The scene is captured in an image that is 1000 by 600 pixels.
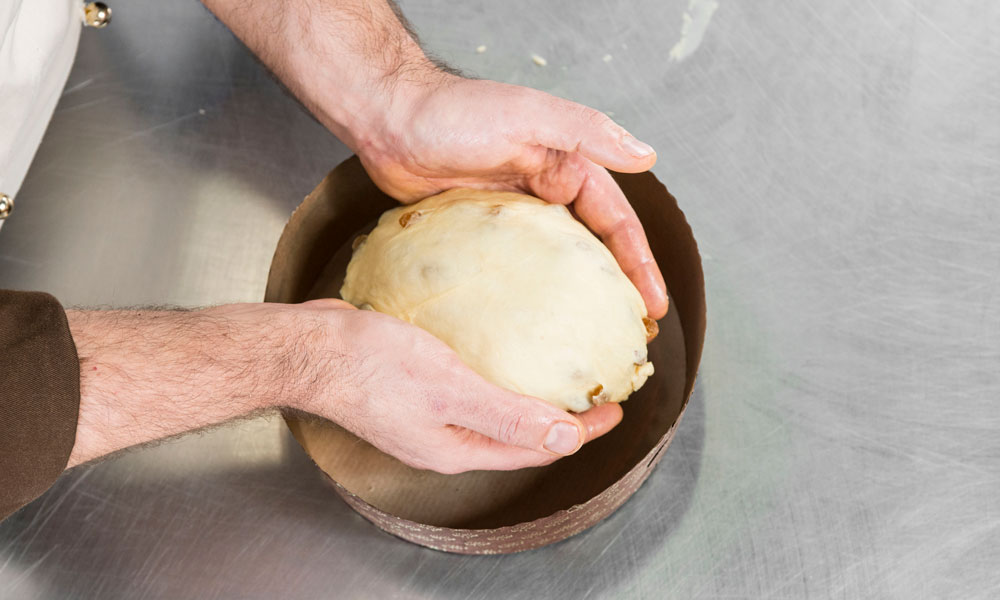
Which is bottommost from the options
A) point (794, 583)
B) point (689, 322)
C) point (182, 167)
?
point (794, 583)

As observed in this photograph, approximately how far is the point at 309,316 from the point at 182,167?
1.37 feet

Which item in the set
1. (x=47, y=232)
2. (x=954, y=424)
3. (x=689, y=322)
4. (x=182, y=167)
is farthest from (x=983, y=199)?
(x=47, y=232)

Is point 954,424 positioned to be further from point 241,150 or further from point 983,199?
point 241,150

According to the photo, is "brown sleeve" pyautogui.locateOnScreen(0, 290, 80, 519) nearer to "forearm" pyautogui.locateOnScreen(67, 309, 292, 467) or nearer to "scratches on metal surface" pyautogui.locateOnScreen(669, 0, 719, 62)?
"forearm" pyautogui.locateOnScreen(67, 309, 292, 467)

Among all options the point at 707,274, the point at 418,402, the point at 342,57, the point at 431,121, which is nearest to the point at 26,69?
the point at 342,57

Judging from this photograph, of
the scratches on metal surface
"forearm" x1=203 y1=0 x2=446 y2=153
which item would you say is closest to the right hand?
"forearm" x1=203 y1=0 x2=446 y2=153

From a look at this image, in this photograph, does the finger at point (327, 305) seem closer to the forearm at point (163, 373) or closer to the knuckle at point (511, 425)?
the forearm at point (163, 373)

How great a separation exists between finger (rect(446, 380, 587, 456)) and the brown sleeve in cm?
32

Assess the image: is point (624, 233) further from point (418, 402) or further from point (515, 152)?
point (418, 402)

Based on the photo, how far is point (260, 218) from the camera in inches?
41.5

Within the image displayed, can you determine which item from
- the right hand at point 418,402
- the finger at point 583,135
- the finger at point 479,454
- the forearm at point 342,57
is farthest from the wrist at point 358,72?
the finger at point 479,454

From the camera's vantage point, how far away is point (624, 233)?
35.8 inches

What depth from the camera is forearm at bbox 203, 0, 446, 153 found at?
0.93m

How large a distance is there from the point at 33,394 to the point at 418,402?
313 millimetres
